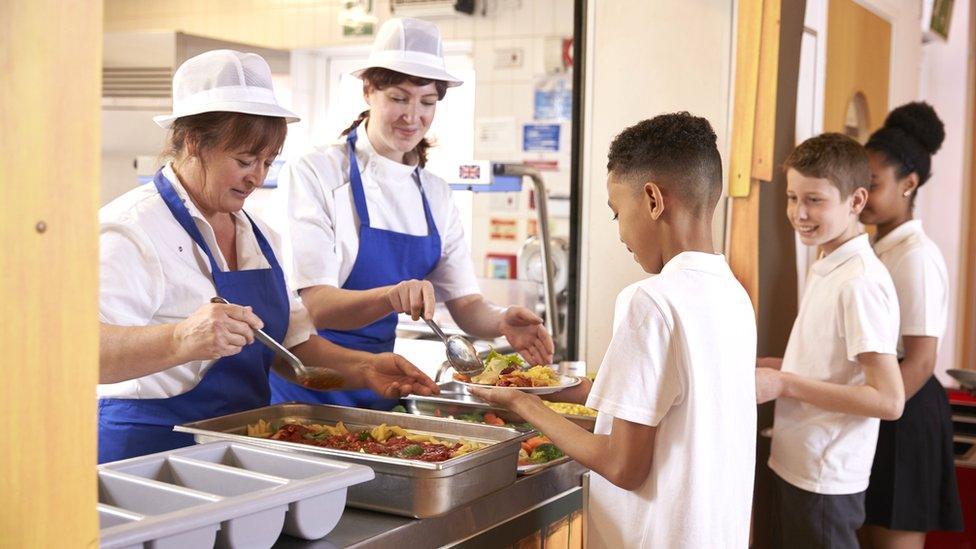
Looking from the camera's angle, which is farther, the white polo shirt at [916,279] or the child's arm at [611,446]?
the white polo shirt at [916,279]

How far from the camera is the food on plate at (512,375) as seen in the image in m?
2.23

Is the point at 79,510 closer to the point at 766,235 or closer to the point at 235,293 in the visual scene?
the point at 235,293

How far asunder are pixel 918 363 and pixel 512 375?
1486mm

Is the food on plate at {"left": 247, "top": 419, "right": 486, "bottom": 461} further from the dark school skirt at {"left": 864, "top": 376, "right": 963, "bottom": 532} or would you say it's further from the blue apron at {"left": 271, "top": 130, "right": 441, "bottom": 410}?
the dark school skirt at {"left": 864, "top": 376, "right": 963, "bottom": 532}

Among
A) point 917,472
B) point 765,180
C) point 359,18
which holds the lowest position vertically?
point 917,472

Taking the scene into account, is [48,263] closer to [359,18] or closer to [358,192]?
[358,192]

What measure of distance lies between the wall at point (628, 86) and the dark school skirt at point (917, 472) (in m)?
0.99

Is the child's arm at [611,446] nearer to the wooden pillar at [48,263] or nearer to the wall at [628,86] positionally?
the wooden pillar at [48,263]

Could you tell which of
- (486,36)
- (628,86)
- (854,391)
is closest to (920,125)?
(628,86)

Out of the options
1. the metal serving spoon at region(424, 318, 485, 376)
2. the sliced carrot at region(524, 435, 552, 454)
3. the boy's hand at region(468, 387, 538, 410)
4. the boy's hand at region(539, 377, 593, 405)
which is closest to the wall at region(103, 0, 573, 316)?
the metal serving spoon at region(424, 318, 485, 376)

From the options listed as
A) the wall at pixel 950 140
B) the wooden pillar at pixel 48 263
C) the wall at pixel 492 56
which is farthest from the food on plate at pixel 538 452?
the wall at pixel 950 140

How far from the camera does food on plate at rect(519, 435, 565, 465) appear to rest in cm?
199

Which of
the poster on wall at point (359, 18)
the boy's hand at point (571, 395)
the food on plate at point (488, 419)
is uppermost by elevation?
the poster on wall at point (359, 18)

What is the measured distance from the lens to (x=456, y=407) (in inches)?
90.7
